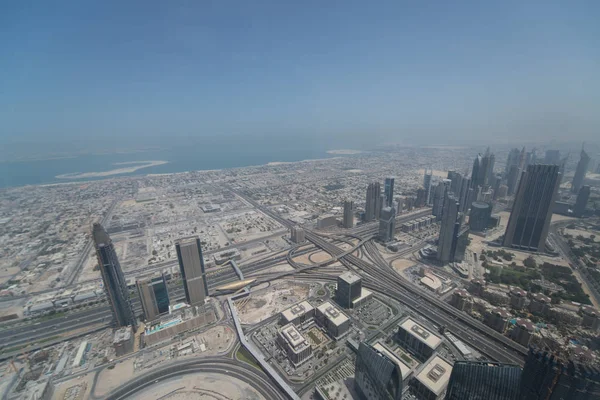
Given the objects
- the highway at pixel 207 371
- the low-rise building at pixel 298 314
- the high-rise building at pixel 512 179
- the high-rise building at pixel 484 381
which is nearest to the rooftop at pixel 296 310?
the low-rise building at pixel 298 314

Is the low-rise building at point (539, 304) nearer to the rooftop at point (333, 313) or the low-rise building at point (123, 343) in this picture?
the rooftop at point (333, 313)

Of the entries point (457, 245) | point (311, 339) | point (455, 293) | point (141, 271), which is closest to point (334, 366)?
point (311, 339)

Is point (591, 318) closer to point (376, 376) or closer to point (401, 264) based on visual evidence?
point (401, 264)

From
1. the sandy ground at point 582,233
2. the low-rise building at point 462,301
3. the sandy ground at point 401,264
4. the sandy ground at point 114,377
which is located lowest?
the sandy ground at point 401,264

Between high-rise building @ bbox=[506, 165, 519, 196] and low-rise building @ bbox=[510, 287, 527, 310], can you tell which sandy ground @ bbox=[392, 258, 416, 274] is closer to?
low-rise building @ bbox=[510, 287, 527, 310]

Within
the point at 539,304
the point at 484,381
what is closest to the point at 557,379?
the point at 484,381

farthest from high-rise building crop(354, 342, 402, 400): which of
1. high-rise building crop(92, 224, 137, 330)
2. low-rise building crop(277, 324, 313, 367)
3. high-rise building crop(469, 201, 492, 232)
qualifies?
high-rise building crop(469, 201, 492, 232)
